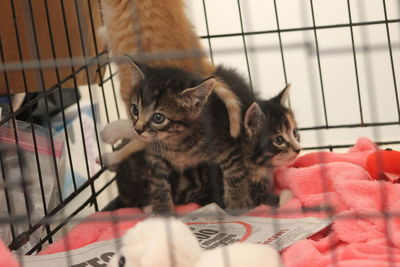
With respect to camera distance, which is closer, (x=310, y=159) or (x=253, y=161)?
(x=253, y=161)

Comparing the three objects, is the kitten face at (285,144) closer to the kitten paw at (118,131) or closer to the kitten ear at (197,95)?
the kitten ear at (197,95)

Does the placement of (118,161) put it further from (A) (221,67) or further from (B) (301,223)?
(B) (301,223)

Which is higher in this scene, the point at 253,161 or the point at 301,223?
the point at 253,161

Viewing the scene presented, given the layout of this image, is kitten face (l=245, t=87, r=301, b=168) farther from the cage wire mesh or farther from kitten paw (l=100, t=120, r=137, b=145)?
kitten paw (l=100, t=120, r=137, b=145)

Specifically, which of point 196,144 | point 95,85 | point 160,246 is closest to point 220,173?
point 196,144

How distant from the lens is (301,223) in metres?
1.69

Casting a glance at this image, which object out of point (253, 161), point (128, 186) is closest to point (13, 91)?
point (128, 186)

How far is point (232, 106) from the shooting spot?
182 centimetres

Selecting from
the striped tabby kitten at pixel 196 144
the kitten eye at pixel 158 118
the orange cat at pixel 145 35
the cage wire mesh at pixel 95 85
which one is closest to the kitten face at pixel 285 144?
the striped tabby kitten at pixel 196 144

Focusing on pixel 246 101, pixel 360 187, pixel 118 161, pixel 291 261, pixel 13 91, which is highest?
pixel 13 91

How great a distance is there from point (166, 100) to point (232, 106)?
18cm

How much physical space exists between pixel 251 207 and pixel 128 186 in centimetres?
37

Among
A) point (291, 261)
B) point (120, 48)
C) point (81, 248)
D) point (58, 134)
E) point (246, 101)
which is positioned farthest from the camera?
point (58, 134)

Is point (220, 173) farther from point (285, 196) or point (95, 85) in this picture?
point (95, 85)
